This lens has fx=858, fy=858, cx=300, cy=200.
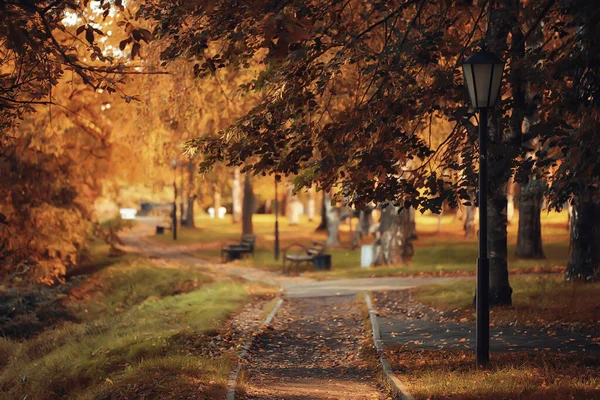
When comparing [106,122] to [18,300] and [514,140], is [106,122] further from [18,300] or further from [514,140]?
[514,140]

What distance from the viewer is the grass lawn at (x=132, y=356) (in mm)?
10016

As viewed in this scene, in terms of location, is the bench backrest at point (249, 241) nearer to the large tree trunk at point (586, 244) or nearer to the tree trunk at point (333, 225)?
the tree trunk at point (333, 225)

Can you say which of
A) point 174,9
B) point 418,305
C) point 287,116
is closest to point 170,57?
point 174,9

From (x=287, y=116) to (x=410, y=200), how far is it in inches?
87.6

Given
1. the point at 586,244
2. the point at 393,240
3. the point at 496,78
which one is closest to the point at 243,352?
the point at 496,78

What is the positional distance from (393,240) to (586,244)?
11.7 meters

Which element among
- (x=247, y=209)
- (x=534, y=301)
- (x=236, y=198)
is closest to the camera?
(x=534, y=301)

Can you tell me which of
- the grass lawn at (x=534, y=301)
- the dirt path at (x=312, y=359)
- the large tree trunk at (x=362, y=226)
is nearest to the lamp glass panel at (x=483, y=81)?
the dirt path at (x=312, y=359)

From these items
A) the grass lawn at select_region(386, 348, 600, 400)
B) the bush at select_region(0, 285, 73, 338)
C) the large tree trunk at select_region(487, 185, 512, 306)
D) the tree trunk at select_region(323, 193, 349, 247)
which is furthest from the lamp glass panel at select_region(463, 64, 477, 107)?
the tree trunk at select_region(323, 193, 349, 247)

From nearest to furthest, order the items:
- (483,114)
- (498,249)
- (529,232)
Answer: (483,114), (498,249), (529,232)

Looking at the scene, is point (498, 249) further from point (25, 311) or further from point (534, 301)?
point (25, 311)

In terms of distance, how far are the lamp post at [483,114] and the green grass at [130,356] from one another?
313 cm

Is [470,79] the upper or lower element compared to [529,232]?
upper

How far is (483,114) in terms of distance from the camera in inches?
398
